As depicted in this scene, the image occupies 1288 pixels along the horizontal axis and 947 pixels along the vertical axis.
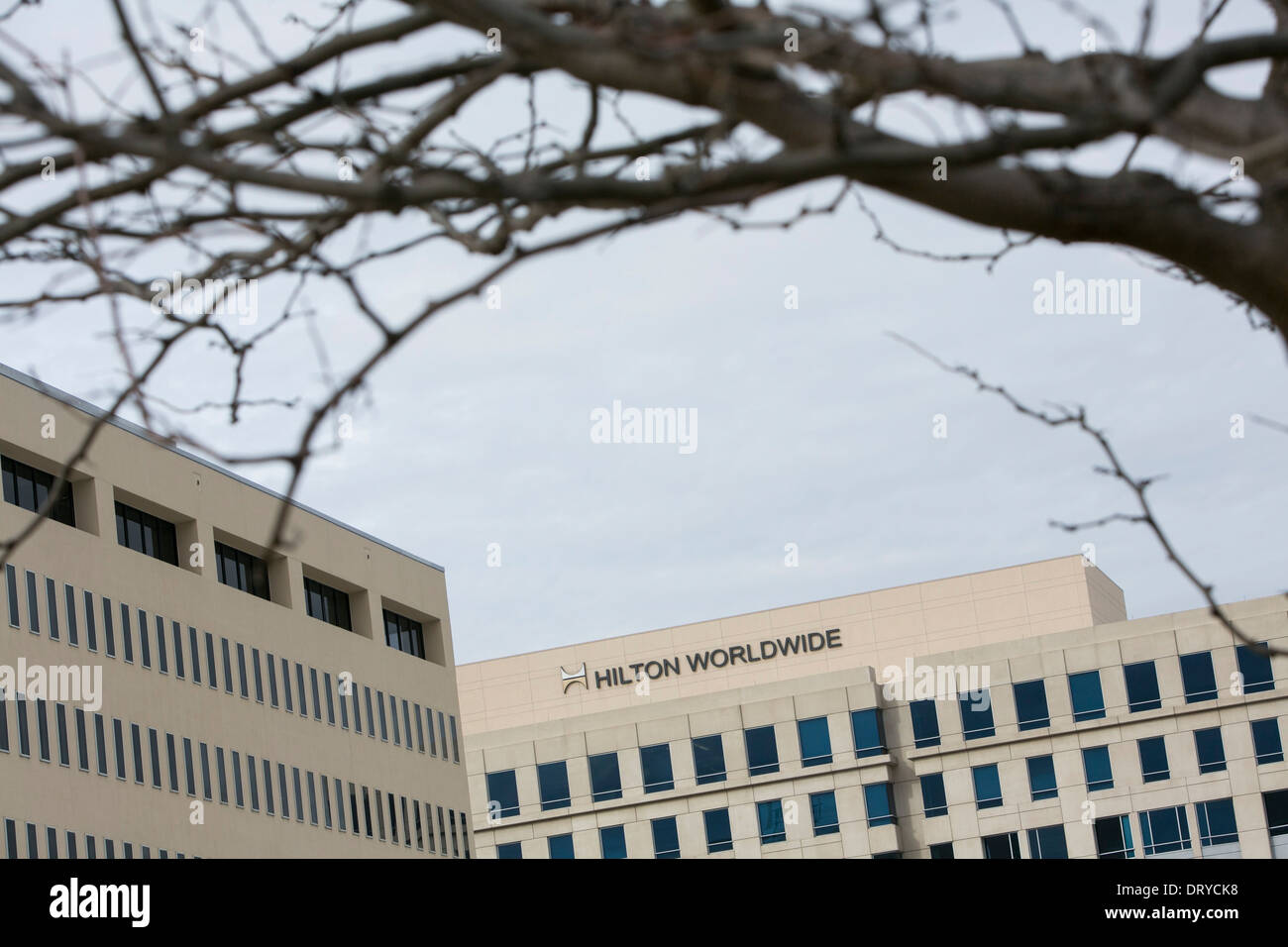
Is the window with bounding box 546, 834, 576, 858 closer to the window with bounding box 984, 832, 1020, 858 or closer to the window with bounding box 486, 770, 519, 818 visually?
the window with bounding box 486, 770, 519, 818

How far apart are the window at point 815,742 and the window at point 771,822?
1.78m

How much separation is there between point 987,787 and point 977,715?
2416mm

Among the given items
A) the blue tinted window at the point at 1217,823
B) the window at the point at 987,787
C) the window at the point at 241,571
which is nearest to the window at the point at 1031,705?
the window at the point at 987,787

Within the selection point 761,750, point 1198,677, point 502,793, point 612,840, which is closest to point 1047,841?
point 1198,677

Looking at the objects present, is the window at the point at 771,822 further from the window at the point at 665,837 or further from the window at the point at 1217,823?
the window at the point at 1217,823

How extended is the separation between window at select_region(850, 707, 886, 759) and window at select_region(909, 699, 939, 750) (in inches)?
45.1

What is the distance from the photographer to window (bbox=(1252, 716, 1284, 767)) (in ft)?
171

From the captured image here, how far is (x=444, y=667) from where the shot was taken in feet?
226

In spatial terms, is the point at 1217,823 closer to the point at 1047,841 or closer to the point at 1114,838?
the point at 1114,838

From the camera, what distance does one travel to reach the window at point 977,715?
56.3 m

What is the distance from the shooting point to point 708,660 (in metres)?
68.1

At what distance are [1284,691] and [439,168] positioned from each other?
53682 millimetres

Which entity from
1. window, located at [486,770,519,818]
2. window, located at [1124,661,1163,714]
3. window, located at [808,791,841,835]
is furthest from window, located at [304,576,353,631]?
window, located at [1124,661,1163,714]
